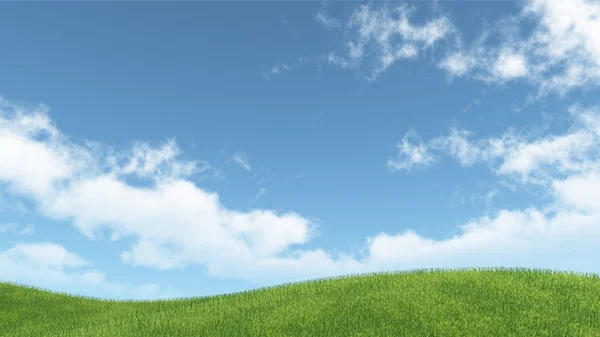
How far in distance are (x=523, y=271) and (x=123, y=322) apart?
17.6m

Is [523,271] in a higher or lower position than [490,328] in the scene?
higher

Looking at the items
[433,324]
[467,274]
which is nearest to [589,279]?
[467,274]

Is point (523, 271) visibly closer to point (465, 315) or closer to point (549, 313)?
point (549, 313)

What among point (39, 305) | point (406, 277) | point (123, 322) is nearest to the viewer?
point (123, 322)

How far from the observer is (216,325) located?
20.0m

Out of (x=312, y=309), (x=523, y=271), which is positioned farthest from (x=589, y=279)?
(x=312, y=309)

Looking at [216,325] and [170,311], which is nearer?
[216,325]

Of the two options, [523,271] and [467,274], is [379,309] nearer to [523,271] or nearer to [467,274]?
[467,274]

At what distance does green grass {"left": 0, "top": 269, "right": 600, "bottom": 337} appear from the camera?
61.4 ft

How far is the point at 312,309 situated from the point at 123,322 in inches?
321

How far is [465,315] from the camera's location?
19.4m

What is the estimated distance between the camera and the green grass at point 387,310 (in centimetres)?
1872

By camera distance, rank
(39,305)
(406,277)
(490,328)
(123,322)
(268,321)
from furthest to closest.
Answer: (39,305), (406,277), (123,322), (268,321), (490,328)

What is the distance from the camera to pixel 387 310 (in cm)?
1983
